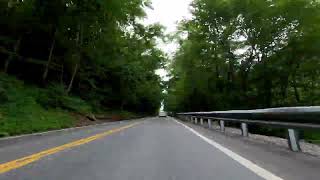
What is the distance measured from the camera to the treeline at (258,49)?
32.8 meters

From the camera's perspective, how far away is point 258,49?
36.0 meters

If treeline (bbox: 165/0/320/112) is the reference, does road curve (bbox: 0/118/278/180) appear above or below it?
below

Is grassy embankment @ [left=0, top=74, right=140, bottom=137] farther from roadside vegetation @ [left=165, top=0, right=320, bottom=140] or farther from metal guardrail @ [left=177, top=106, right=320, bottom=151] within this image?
roadside vegetation @ [left=165, top=0, right=320, bottom=140]

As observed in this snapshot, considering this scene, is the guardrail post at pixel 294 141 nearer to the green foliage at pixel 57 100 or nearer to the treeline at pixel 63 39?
the treeline at pixel 63 39

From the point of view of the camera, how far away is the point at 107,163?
7.83 meters

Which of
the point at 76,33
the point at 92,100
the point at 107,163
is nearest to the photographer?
the point at 107,163

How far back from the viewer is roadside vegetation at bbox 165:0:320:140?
32.8 metres

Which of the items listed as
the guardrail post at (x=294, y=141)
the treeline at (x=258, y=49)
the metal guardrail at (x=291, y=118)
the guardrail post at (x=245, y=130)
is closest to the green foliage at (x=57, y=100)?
the treeline at (x=258, y=49)

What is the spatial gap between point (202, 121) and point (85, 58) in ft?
47.6

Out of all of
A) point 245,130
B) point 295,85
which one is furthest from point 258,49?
point 245,130

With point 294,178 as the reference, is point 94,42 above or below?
above

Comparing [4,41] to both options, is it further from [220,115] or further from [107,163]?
[107,163]

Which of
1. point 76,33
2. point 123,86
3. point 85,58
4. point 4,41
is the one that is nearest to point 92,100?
point 85,58

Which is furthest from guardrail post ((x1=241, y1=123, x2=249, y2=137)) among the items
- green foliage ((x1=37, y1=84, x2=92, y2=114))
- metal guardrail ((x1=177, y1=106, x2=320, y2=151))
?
green foliage ((x1=37, y1=84, x2=92, y2=114))
